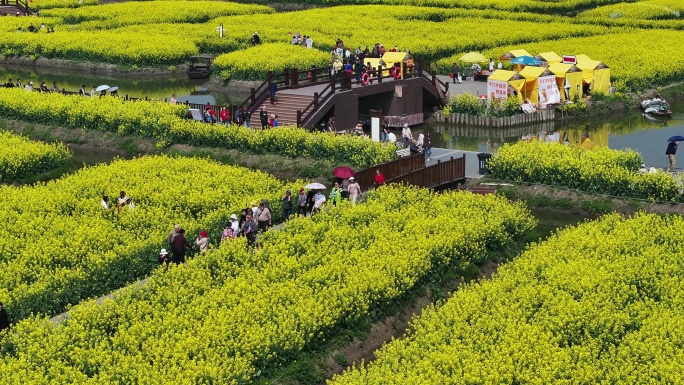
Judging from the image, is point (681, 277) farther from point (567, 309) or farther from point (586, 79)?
point (586, 79)

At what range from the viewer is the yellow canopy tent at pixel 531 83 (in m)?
58.3

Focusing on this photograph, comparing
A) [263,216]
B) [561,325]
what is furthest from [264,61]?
[561,325]

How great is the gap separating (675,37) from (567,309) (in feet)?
189

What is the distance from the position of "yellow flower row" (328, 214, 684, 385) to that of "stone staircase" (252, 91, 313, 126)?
21091 mm

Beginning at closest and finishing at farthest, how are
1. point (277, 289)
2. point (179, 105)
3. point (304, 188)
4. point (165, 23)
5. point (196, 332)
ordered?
1. point (196, 332)
2. point (277, 289)
3. point (304, 188)
4. point (179, 105)
5. point (165, 23)

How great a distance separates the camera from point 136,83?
72.9 m

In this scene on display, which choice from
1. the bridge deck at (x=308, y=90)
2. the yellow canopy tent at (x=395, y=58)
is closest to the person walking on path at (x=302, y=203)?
the bridge deck at (x=308, y=90)

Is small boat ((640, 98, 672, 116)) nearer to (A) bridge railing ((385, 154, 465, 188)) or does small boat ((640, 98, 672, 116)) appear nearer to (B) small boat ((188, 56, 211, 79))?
(A) bridge railing ((385, 154, 465, 188))

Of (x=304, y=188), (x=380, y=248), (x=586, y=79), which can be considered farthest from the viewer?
(x=586, y=79)

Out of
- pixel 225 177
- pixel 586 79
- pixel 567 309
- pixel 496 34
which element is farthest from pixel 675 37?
pixel 567 309

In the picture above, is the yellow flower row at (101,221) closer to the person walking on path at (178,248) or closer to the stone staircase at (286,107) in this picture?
the person walking on path at (178,248)

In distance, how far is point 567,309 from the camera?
27.2 meters

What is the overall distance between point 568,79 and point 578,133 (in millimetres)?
Result: 5165

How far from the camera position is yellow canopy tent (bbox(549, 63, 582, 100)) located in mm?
60219
